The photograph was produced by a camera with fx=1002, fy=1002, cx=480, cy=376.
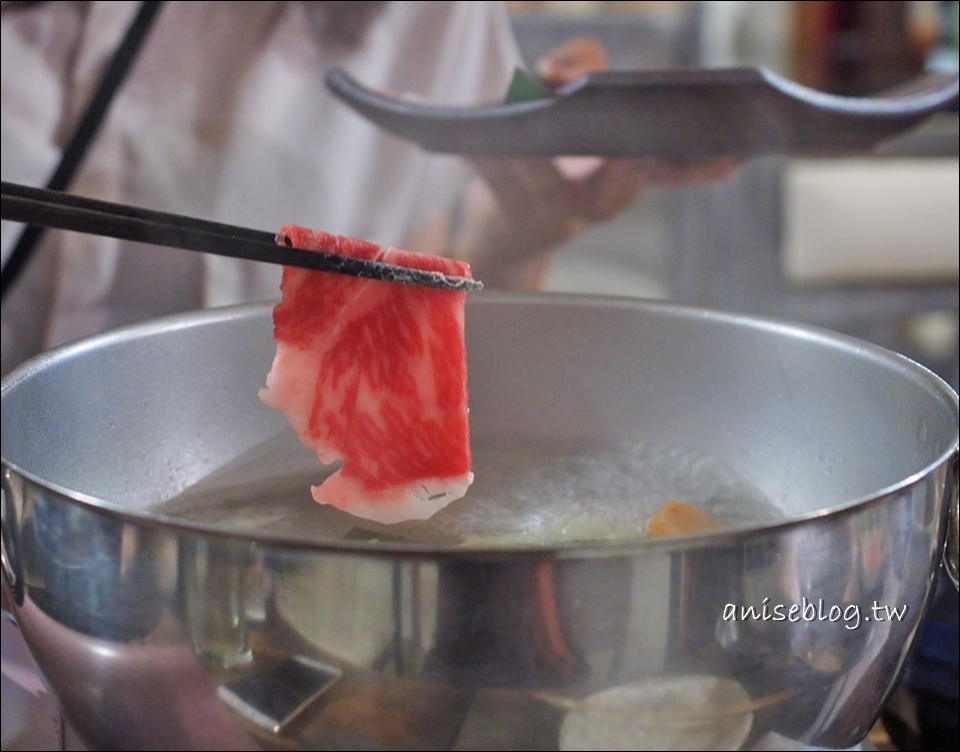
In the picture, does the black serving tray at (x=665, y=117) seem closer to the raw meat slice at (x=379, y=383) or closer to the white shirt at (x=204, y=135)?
the white shirt at (x=204, y=135)

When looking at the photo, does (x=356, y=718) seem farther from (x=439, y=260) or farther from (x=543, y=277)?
(x=543, y=277)

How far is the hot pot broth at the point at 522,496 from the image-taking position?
606 millimetres

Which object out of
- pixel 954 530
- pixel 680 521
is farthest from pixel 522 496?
→ pixel 954 530

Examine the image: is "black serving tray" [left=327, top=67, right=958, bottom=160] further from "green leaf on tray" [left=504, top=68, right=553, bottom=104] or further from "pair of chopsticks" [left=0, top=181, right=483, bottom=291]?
"pair of chopsticks" [left=0, top=181, right=483, bottom=291]

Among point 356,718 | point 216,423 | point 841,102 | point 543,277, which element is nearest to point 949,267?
point 543,277

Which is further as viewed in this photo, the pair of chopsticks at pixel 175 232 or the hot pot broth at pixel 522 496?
the hot pot broth at pixel 522 496

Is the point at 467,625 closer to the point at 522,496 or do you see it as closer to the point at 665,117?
the point at 522,496

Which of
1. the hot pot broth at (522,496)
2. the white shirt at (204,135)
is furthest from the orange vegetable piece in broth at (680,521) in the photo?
the white shirt at (204,135)

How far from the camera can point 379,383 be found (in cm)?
54

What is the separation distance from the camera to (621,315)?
70 cm

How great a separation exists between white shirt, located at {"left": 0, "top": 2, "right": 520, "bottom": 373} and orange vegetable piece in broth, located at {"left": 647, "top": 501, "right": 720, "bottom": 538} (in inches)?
29.3

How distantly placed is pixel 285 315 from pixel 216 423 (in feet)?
0.61

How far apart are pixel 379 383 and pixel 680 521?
0.66 feet

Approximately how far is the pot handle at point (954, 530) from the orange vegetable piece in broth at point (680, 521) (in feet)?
0.42
